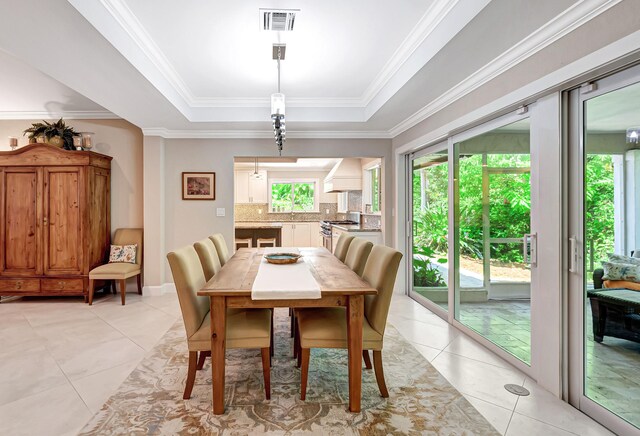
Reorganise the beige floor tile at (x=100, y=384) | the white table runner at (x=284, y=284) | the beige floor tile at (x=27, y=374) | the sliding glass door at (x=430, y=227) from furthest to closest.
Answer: the sliding glass door at (x=430, y=227)
the beige floor tile at (x=27, y=374)
the beige floor tile at (x=100, y=384)
the white table runner at (x=284, y=284)

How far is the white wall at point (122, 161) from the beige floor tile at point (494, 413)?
4713 mm

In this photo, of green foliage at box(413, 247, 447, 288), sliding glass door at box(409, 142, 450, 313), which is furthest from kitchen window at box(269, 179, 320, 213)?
green foliage at box(413, 247, 447, 288)

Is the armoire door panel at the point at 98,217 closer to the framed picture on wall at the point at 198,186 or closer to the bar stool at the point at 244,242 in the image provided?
the framed picture on wall at the point at 198,186

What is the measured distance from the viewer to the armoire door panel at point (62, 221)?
4.31m

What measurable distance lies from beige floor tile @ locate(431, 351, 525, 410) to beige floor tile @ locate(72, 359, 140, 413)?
2.31m

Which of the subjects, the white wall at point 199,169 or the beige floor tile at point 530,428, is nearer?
the beige floor tile at point 530,428

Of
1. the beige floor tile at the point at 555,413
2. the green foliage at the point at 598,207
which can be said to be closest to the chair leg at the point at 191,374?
the beige floor tile at the point at 555,413

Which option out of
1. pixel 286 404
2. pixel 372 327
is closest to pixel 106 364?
pixel 286 404

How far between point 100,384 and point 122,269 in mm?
2336

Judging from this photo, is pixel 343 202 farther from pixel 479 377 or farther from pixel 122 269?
pixel 479 377

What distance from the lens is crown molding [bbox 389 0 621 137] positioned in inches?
70.9

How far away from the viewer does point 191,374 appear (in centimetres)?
207

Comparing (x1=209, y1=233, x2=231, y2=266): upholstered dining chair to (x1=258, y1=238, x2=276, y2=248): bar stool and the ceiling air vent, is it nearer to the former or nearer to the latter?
the ceiling air vent

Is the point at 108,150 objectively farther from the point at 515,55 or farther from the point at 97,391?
the point at 515,55
